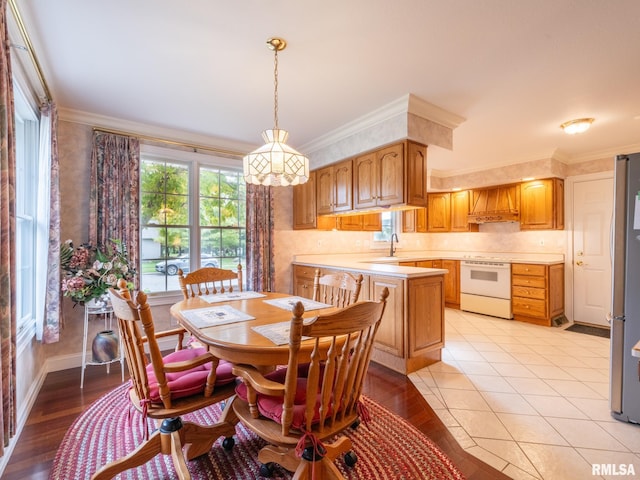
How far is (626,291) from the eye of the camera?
2031mm

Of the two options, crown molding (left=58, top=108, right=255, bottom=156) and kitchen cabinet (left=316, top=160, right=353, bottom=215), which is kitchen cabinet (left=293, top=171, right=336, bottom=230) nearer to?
kitchen cabinet (left=316, top=160, right=353, bottom=215)

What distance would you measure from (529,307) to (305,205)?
3.61 metres

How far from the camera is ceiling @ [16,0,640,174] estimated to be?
172cm

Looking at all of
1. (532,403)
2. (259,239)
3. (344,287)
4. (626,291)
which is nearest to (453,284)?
(532,403)

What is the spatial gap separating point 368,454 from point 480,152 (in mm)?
4172

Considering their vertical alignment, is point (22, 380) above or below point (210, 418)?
above

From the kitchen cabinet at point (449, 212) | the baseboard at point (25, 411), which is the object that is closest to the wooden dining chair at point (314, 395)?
the baseboard at point (25, 411)

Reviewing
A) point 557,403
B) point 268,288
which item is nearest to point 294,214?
point 268,288

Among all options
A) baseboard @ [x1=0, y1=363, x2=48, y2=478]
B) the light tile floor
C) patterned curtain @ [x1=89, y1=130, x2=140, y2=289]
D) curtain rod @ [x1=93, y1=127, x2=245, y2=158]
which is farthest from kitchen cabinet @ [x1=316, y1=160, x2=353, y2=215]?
baseboard @ [x1=0, y1=363, x2=48, y2=478]

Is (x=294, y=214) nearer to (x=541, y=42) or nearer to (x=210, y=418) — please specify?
(x=210, y=418)

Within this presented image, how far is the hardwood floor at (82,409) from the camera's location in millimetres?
1655

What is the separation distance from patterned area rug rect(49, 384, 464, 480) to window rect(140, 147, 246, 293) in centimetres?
172

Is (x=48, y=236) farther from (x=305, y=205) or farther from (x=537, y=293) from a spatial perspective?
(x=537, y=293)

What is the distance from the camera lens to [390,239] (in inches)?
227
